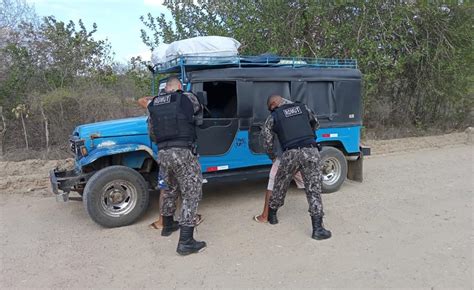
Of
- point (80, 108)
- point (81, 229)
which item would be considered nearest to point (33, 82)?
point (80, 108)

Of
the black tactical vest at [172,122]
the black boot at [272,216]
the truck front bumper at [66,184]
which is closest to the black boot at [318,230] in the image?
the black boot at [272,216]

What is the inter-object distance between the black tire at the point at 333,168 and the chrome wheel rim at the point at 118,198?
10.4 feet

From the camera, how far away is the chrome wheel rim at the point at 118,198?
507 centimetres

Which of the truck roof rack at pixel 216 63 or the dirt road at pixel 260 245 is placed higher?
the truck roof rack at pixel 216 63

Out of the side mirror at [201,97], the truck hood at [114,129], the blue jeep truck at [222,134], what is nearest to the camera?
the side mirror at [201,97]

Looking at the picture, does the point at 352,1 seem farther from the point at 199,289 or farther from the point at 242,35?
the point at 199,289

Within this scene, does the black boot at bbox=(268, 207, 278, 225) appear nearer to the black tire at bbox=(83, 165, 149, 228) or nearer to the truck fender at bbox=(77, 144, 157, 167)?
the black tire at bbox=(83, 165, 149, 228)

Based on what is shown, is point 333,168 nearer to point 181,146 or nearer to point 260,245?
point 260,245

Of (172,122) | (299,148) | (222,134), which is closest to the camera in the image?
(172,122)

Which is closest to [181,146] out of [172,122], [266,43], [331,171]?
[172,122]

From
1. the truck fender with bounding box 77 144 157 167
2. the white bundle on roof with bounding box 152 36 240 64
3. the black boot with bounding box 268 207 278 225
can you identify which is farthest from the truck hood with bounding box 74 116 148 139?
the black boot with bounding box 268 207 278 225

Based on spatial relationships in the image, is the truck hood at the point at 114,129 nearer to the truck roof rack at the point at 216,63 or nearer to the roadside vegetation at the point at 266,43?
Answer: the truck roof rack at the point at 216,63

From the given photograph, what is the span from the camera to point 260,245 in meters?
4.50

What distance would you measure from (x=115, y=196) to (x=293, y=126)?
8.11 ft
